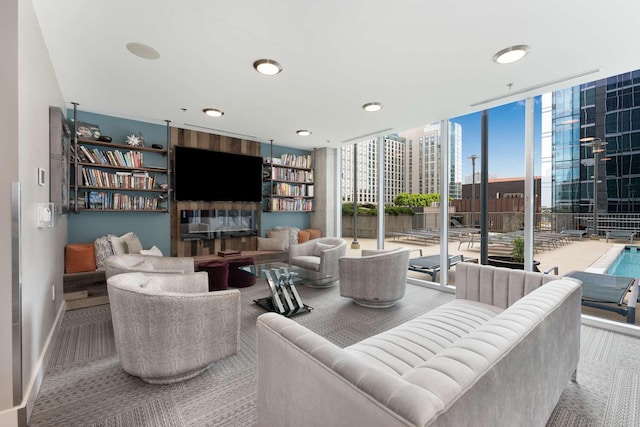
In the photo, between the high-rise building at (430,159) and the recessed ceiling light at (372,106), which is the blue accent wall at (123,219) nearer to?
the recessed ceiling light at (372,106)

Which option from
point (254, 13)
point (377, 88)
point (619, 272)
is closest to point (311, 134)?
point (377, 88)

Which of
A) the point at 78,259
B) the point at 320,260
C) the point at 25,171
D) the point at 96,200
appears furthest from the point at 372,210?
the point at 25,171

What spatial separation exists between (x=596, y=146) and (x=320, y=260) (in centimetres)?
385

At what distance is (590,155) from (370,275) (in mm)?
3114

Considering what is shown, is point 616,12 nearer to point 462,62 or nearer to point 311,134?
point 462,62

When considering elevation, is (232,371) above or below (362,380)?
below

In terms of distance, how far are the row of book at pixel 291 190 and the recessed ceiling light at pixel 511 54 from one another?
14.8ft

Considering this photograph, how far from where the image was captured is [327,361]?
1.08 metres

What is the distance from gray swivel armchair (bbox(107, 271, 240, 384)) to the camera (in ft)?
6.59

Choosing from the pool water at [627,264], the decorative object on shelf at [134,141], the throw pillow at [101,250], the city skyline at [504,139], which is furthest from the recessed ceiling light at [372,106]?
the throw pillow at [101,250]

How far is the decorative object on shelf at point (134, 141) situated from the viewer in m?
4.64

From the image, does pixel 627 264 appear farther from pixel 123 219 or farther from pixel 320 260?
pixel 123 219

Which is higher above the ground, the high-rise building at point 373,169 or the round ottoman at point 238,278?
the high-rise building at point 373,169

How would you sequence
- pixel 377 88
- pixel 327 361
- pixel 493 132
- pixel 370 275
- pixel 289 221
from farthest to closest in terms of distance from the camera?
1. pixel 289 221
2. pixel 493 132
3. pixel 370 275
4. pixel 377 88
5. pixel 327 361
